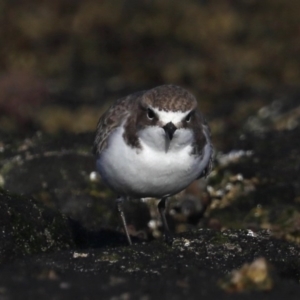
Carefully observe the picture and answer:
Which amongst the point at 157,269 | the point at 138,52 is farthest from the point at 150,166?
the point at 138,52

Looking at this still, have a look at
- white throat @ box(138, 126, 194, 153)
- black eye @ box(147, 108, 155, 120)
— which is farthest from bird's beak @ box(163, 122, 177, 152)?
black eye @ box(147, 108, 155, 120)

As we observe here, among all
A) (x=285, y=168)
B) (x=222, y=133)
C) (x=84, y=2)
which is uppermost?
(x=84, y=2)

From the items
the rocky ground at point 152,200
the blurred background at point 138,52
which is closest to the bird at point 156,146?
the rocky ground at point 152,200

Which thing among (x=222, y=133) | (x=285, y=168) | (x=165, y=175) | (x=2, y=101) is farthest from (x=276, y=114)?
(x=165, y=175)

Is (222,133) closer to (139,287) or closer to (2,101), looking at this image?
(2,101)

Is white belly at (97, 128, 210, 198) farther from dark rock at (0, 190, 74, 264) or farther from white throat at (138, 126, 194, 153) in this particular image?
dark rock at (0, 190, 74, 264)

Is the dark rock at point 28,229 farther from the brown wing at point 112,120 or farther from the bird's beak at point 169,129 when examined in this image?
the bird's beak at point 169,129
